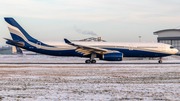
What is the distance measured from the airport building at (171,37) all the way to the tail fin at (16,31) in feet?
161

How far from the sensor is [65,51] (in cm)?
3231

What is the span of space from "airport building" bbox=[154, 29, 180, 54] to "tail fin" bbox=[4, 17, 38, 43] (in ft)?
161

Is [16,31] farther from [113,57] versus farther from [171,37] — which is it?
[171,37]

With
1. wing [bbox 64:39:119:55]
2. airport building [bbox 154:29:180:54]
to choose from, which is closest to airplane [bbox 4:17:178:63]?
wing [bbox 64:39:119:55]

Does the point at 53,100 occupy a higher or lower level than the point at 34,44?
lower

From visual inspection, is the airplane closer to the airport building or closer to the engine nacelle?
the engine nacelle

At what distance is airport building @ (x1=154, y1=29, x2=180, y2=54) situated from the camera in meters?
67.2

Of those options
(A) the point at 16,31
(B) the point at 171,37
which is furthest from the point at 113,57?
(B) the point at 171,37

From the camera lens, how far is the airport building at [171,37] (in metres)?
67.2

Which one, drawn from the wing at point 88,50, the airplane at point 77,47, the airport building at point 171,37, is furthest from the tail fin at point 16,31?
the airport building at point 171,37

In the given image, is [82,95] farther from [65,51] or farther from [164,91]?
[65,51]

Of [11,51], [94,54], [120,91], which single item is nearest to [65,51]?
[94,54]

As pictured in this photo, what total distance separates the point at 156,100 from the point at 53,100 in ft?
13.8

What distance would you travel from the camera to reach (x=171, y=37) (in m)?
67.8
